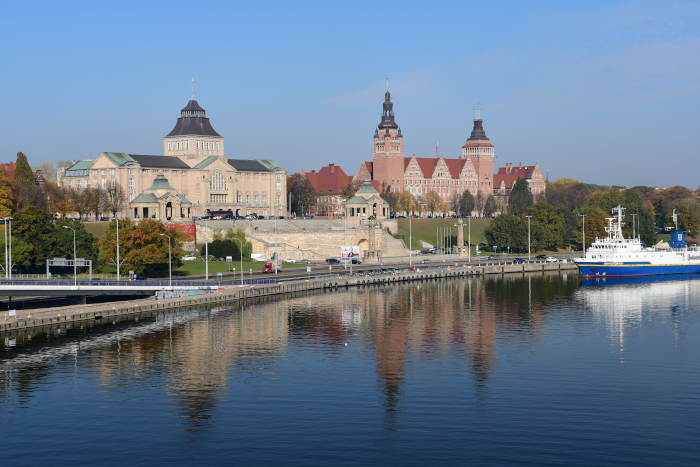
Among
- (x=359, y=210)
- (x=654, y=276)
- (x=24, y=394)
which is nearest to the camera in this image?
(x=24, y=394)

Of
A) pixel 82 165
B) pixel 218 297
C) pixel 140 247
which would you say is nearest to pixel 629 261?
pixel 218 297

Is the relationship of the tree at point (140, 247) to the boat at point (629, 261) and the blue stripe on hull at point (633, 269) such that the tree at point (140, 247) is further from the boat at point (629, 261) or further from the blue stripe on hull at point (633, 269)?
the boat at point (629, 261)

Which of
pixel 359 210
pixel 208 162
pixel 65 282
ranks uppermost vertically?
pixel 208 162

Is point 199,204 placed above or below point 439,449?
above

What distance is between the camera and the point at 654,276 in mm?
131750

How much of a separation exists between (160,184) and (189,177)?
61.2 feet

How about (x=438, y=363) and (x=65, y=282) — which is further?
(x=65, y=282)

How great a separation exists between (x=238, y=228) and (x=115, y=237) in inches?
1551

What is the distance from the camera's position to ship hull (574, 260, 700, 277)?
128250mm

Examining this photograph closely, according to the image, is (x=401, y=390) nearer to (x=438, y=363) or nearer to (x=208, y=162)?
(x=438, y=363)

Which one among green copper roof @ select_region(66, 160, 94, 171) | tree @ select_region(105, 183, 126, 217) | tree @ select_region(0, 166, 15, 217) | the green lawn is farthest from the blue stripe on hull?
green copper roof @ select_region(66, 160, 94, 171)

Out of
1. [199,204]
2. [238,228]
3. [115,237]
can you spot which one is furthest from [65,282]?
[199,204]

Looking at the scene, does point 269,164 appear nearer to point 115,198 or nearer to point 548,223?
point 115,198

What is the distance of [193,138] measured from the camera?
18100 cm
